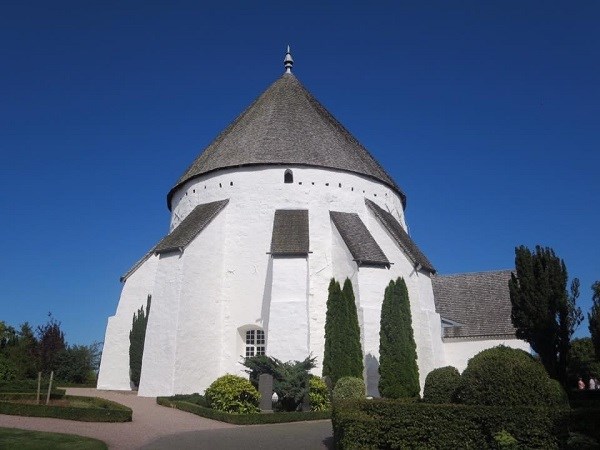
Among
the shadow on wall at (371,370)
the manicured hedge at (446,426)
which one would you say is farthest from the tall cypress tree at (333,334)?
the manicured hedge at (446,426)

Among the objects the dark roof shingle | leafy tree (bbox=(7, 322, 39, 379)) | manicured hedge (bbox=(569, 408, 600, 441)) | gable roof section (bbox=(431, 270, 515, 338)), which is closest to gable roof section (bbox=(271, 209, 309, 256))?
the dark roof shingle

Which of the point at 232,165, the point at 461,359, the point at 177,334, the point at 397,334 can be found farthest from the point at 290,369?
the point at 461,359

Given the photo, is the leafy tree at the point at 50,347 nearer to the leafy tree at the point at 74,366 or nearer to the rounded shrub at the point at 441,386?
the leafy tree at the point at 74,366

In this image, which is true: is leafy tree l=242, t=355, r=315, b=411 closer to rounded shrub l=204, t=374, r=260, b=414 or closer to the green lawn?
rounded shrub l=204, t=374, r=260, b=414

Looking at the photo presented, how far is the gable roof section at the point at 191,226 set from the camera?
828 inches

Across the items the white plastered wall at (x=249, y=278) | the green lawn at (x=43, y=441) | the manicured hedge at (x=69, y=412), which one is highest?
the white plastered wall at (x=249, y=278)

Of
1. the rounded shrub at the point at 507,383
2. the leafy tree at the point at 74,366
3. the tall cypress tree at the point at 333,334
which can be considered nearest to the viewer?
the rounded shrub at the point at 507,383

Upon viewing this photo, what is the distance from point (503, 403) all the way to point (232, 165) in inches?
640

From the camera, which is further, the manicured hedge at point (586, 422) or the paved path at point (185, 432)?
the paved path at point (185, 432)

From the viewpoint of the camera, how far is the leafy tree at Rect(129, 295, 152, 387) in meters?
24.0

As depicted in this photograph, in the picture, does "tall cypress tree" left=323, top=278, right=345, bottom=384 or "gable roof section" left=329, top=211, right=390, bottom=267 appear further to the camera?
"gable roof section" left=329, top=211, right=390, bottom=267

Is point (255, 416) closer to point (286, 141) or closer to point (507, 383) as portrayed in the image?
point (507, 383)

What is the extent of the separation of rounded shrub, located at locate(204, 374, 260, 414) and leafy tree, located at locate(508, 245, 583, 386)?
10.1 meters

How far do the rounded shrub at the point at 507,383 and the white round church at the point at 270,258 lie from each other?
29.0ft
